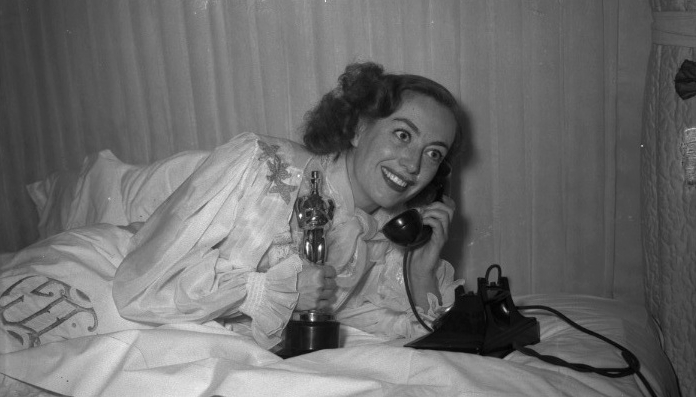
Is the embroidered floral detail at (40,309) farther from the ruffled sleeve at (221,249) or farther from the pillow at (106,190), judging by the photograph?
the pillow at (106,190)

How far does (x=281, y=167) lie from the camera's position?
4.27 feet

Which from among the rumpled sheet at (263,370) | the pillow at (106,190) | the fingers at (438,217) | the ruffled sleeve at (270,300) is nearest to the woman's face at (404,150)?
the fingers at (438,217)

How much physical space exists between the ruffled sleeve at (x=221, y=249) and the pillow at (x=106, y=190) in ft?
1.08

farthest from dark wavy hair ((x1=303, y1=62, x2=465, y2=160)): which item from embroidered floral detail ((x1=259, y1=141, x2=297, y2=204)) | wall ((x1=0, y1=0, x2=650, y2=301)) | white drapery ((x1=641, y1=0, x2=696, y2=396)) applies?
white drapery ((x1=641, y1=0, x2=696, y2=396))

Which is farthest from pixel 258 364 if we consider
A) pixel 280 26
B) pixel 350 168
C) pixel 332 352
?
pixel 280 26

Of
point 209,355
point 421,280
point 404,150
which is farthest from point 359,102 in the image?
point 209,355

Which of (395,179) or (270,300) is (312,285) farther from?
(395,179)

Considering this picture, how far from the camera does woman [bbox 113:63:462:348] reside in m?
1.19

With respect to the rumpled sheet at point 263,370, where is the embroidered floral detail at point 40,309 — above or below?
above

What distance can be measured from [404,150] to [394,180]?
0.06 metres

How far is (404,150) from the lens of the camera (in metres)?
1.31

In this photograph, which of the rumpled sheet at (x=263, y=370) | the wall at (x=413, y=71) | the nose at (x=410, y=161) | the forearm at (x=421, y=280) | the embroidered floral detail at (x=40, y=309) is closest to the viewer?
the rumpled sheet at (x=263, y=370)

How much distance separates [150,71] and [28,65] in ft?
1.22

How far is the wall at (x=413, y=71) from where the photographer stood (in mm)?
1593
